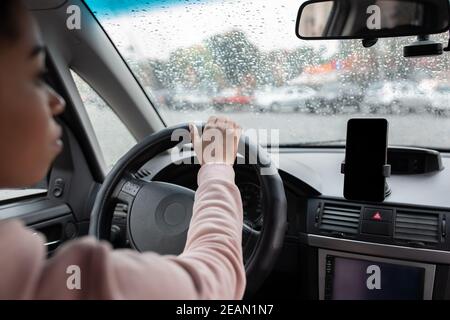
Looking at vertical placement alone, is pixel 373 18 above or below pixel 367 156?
above

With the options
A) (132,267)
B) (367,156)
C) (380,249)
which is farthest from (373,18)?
(132,267)

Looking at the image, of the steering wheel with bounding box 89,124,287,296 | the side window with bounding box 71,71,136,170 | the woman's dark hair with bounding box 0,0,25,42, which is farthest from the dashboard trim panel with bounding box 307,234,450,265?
the woman's dark hair with bounding box 0,0,25,42

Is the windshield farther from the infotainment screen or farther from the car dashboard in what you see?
the infotainment screen

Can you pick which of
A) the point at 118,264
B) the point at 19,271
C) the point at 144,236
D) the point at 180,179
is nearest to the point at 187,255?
the point at 118,264

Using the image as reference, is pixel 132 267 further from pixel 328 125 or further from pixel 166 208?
pixel 328 125

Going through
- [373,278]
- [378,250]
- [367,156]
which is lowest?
[373,278]

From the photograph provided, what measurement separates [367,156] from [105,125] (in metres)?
1.32

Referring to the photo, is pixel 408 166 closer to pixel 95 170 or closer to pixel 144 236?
pixel 144 236

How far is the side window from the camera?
2.41m

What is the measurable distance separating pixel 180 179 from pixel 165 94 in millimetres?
786

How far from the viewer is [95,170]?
2.46 m

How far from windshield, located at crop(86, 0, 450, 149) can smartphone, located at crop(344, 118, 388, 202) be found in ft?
1.98

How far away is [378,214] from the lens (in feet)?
6.75
